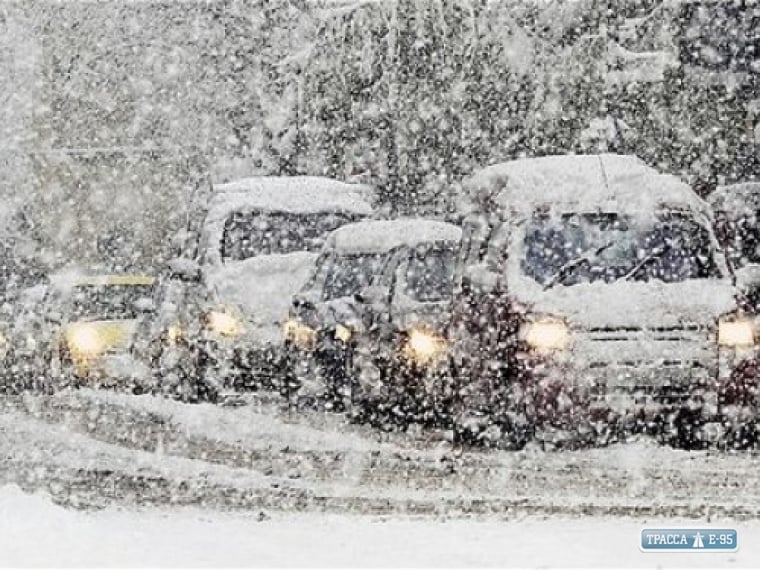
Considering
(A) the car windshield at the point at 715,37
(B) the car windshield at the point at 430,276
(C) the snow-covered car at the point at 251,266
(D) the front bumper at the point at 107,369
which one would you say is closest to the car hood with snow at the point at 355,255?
(B) the car windshield at the point at 430,276

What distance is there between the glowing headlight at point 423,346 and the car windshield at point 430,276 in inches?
21.1

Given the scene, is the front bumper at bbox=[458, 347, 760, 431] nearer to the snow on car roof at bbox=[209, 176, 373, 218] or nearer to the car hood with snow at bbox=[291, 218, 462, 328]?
the car hood with snow at bbox=[291, 218, 462, 328]

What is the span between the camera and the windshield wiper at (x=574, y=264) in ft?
36.5

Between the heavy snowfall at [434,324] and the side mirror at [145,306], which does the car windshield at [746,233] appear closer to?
the heavy snowfall at [434,324]

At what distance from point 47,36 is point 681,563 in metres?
29.9

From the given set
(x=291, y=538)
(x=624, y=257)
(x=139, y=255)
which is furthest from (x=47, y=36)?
(x=291, y=538)

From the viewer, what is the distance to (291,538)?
7.61m

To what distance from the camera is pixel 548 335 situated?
1082 cm

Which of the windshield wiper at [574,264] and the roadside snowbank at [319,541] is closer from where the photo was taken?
the roadside snowbank at [319,541]

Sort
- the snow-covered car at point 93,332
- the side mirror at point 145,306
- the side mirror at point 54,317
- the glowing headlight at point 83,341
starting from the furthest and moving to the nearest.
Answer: the side mirror at point 54,317, the glowing headlight at point 83,341, the snow-covered car at point 93,332, the side mirror at point 145,306

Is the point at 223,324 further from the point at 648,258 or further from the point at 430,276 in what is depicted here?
the point at 648,258

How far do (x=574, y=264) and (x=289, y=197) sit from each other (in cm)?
609

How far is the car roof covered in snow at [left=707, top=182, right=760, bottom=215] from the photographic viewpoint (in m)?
15.3

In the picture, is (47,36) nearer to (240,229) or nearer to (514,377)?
(240,229)
